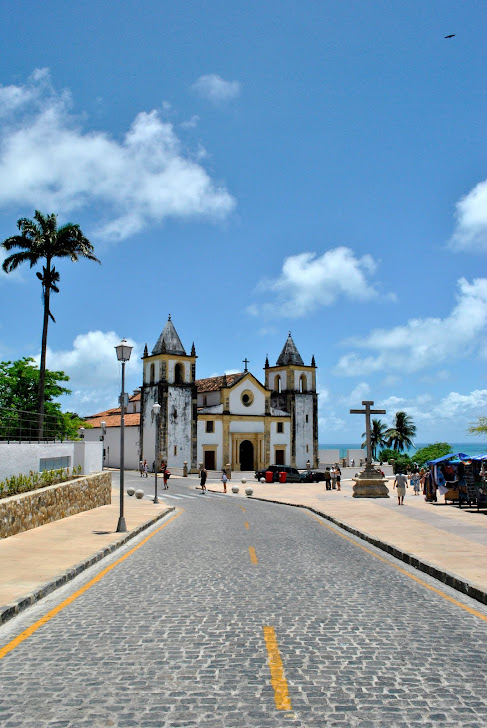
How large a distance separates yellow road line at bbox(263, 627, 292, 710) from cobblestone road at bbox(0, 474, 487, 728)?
5cm

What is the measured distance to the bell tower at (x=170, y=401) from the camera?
211 feet

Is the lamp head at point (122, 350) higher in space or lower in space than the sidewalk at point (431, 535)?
higher

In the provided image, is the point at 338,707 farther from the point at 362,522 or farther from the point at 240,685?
the point at 362,522

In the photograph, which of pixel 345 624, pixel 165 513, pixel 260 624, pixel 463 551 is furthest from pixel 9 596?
pixel 165 513

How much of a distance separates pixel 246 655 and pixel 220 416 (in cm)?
6166

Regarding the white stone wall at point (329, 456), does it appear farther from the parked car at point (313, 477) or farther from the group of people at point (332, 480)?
the group of people at point (332, 480)

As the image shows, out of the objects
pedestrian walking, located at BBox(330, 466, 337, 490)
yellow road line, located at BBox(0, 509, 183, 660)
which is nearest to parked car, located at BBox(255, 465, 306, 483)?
pedestrian walking, located at BBox(330, 466, 337, 490)

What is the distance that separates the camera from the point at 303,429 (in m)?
71.9

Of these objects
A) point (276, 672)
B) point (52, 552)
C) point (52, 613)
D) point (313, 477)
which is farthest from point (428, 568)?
point (313, 477)

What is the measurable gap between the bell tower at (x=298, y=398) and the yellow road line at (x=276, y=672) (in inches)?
2557

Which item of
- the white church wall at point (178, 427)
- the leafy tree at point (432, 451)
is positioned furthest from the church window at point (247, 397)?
the leafy tree at point (432, 451)

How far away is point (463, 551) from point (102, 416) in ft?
255

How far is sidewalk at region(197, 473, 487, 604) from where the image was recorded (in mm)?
10055

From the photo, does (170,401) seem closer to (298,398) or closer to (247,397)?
(247,397)
